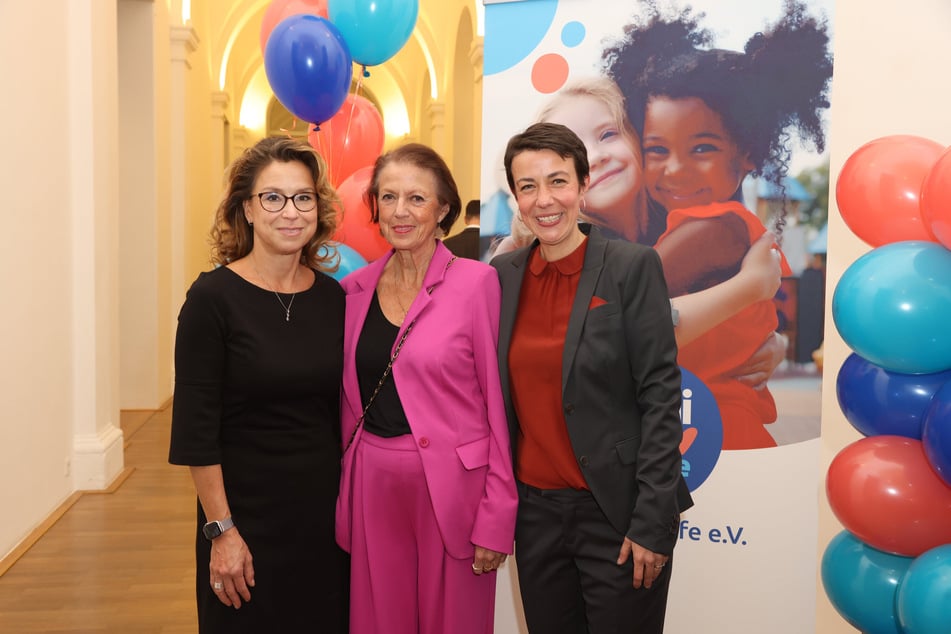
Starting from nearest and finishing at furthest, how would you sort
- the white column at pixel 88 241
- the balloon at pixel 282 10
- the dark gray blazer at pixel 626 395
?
the dark gray blazer at pixel 626 395 < the balloon at pixel 282 10 < the white column at pixel 88 241

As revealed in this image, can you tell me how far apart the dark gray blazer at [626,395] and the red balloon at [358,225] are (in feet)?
6.49

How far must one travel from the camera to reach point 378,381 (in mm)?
2062

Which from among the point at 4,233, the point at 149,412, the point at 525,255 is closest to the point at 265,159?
the point at 525,255

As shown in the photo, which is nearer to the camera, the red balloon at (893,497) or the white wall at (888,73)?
the red balloon at (893,497)

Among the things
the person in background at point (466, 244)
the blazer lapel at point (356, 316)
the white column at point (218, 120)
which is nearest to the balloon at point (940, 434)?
the blazer lapel at point (356, 316)

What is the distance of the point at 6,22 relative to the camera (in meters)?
4.17

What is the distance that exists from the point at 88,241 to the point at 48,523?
1765 millimetres

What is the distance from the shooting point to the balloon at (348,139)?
13.6 ft

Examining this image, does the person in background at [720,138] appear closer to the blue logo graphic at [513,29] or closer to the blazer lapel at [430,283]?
the blue logo graphic at [513,29]

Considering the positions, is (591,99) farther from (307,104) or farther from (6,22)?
(6,22)

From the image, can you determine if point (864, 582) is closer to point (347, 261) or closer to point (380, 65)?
point (347, 261)

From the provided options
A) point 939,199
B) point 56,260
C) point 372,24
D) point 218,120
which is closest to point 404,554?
point 939,199

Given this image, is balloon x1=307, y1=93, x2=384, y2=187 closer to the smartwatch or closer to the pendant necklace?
the pendant necklace

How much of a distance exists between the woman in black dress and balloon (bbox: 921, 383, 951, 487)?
1.51 m
